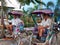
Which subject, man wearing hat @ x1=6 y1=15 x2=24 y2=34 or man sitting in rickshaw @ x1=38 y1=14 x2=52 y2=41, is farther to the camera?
man wearing hat @ x1=6 y1=15 x2=24 y2=34

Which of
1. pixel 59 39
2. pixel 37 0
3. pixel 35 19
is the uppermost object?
pixel 37 0

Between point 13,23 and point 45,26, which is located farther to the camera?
point 13,23

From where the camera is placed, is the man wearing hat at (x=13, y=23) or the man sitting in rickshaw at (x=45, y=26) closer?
the man sitting in rickshaw at (x=45, y=26)

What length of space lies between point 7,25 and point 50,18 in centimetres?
76

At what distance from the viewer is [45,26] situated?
12.1 ft

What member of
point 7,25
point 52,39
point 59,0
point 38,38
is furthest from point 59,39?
point 7,25

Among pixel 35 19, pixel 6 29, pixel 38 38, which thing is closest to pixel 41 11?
pixel 35 19

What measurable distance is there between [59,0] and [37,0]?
37cm

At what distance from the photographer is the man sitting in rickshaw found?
12.0 feet

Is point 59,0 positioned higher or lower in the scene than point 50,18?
higher

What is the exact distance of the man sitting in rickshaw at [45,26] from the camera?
3667 millimetres

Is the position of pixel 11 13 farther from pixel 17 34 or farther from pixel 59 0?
pixel 59 0

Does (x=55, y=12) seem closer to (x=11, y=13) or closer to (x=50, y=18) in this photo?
(x=50, y=18)

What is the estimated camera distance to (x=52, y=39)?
3660mm
